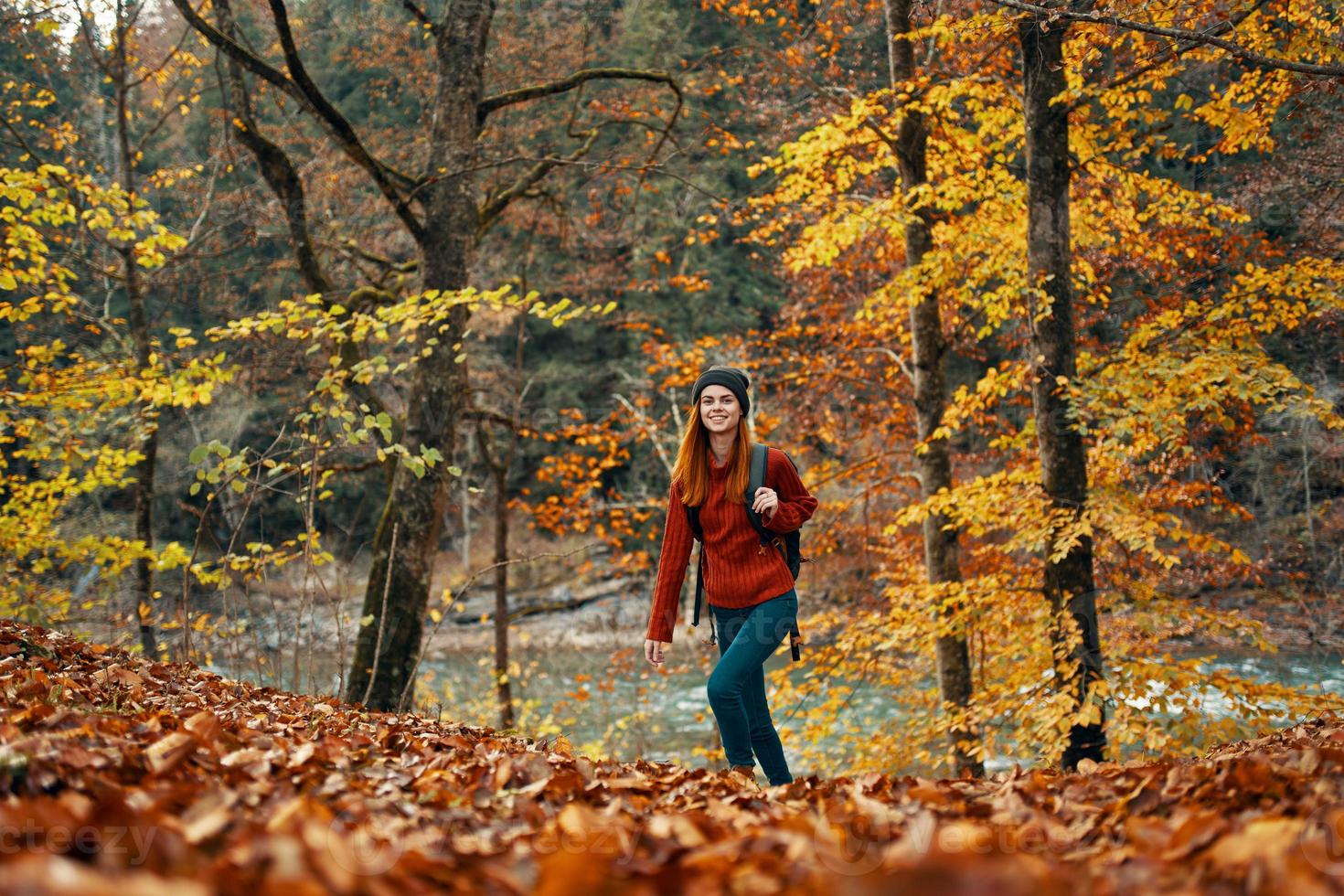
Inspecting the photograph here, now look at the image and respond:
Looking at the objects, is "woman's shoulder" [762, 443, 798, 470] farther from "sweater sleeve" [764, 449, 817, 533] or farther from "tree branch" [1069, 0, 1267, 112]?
"tree branch" [1069, 0, 1267, 112]

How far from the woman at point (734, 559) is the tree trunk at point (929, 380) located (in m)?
5.00

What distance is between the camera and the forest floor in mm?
1401

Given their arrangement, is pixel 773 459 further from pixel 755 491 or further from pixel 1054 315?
pixel 1054 315

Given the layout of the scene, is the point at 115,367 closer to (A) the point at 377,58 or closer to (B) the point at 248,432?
(A) the point at 377,58

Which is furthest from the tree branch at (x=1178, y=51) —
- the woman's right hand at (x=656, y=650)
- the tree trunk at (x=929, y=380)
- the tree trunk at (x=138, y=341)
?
the tree trunk at (x=138, y=341)

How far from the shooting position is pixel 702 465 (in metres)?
4.41

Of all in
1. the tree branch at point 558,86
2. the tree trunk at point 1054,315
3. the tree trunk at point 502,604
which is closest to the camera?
the tree trunk at point 1054,315

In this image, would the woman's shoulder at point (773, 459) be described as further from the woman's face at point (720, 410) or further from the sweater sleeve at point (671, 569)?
the sweater sleeve at point (671, 569)

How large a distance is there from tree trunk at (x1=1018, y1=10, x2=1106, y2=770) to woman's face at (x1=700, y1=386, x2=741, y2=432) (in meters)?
3.48

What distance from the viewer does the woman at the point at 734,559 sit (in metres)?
4.15

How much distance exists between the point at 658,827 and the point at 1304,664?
1778 centimetres

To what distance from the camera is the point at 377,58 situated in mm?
18781

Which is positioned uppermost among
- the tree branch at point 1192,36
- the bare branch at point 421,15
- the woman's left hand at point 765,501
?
the bare branch at point 421,15

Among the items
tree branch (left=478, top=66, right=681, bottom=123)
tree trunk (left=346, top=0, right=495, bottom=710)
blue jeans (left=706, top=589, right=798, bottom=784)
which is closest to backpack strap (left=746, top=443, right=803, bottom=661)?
blue jeans (left=706, top=589, right=798, bottom=784)
